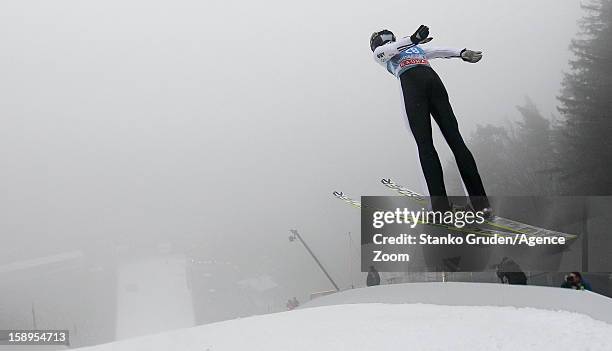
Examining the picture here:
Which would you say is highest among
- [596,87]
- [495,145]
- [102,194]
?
[596,87]

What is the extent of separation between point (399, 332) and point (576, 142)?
20396 millimetres

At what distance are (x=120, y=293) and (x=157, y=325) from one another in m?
36.8

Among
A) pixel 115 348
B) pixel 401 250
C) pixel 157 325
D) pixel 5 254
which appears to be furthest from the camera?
pixel 5 254

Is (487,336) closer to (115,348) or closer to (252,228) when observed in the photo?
(115,348)

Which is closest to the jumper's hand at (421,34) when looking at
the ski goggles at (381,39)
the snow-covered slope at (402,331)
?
the ski goggles at (381,39)

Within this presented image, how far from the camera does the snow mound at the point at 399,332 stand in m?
3.95

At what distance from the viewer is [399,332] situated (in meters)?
4.62

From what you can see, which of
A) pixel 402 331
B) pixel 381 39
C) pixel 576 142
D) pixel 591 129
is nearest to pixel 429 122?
pixel 381 39

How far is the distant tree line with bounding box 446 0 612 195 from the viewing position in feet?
66.3

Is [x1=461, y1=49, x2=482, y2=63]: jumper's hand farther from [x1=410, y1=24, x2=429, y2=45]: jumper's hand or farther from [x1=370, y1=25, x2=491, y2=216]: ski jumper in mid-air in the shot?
[x1=410, y1=24, x2=429, y2=45]: jumper's hand

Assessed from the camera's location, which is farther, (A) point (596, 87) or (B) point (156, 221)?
(B) point (156, 221)

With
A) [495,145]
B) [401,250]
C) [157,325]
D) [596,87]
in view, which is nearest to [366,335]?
[401,250]

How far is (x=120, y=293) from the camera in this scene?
94.4m

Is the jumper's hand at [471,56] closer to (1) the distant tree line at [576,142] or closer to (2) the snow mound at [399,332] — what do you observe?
(2) the snow mound at [399,332]
